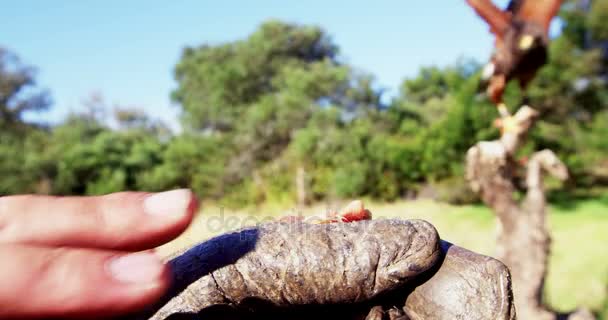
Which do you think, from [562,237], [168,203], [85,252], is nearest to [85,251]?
[85,252]

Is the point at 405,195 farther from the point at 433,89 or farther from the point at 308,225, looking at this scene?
the point at 308,225

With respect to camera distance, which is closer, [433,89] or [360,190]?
[360,190]

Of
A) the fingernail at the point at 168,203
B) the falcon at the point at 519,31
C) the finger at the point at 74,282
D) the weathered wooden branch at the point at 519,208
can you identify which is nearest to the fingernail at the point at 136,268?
the finger at the point at 74,282

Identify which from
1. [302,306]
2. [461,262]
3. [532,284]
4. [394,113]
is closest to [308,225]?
[302,306]

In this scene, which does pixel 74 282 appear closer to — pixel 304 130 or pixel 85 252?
pixel 85 252

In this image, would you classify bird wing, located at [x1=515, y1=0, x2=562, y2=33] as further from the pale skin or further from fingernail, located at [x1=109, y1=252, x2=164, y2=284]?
fingernail, located at [x1=109, y1=252, x2=164, y2=284]

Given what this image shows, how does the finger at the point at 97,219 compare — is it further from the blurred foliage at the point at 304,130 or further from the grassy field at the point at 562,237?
the blurred foliage at the point at 304,130

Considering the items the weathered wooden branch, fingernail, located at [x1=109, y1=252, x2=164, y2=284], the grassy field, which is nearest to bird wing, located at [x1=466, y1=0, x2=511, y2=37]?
the weathered wooden branch
